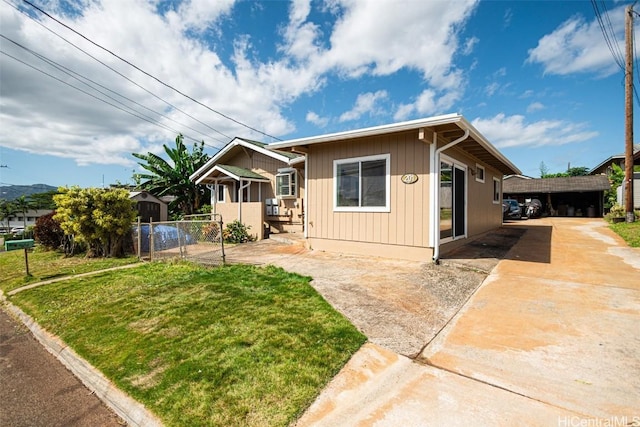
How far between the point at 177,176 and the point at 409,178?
54.1 feet

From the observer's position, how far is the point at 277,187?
1351cm

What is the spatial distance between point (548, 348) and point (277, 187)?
11.8 meters

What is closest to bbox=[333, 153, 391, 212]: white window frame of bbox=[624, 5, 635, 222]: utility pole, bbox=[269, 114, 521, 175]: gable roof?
bbox=[269, 114, 521, 175]: gable roof

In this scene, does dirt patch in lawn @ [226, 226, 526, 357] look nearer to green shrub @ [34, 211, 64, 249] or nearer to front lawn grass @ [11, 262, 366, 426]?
front lawn grass @ [11, 262, 366, 426]

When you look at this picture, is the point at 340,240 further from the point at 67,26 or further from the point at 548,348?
the point at 67,26

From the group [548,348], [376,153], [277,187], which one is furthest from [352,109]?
[548,348]

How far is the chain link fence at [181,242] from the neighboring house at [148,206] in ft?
35.8

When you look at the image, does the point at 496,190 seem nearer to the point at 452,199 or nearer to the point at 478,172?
the point at 478,172

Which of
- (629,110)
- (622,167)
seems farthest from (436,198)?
(622,167)

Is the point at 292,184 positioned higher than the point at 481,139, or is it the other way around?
the point at 481,139

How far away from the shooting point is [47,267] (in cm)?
790

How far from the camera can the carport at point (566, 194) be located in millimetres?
22953

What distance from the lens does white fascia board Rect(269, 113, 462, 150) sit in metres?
5.54

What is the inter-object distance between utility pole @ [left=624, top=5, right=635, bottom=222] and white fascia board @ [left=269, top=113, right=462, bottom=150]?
522 inches
